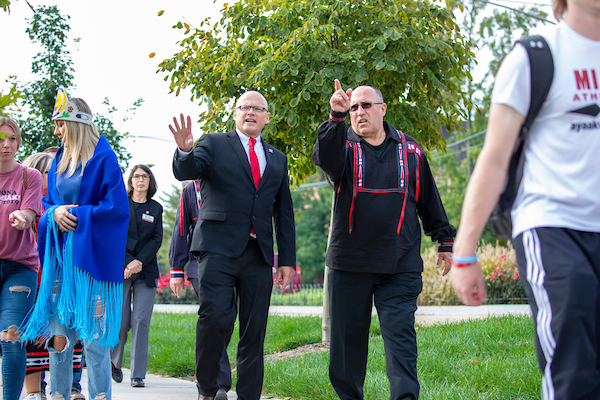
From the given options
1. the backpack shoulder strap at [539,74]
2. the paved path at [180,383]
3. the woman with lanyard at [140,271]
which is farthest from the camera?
the woman with lanyard at [140,271]

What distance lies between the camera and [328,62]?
7.02m

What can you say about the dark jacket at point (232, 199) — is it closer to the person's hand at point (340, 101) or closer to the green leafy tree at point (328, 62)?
the person's hand at point (340, 101)

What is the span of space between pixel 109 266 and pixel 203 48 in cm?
430

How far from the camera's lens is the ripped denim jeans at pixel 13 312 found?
4.54 m

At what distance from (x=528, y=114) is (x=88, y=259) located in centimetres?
314

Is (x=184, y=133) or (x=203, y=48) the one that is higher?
(x=203, y=48)

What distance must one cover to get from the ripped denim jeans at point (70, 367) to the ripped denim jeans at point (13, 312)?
1.13 ft

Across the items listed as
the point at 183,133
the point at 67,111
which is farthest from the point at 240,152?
the point at 67,111

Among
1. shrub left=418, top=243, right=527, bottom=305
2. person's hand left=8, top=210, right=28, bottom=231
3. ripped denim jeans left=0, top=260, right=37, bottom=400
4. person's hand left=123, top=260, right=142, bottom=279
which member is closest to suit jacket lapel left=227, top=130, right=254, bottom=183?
person's hand left=8, top=210, right=28, bottom=231

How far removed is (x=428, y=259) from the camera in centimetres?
1395

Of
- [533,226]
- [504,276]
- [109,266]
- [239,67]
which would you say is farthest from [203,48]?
[504,276]

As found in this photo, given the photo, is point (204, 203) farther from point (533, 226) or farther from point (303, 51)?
point (533, 226)

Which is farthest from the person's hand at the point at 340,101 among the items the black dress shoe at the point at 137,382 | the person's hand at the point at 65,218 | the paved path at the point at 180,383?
the black dress shoe at the point at 137,382

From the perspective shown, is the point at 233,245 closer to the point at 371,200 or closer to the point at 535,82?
the point at 371,200
